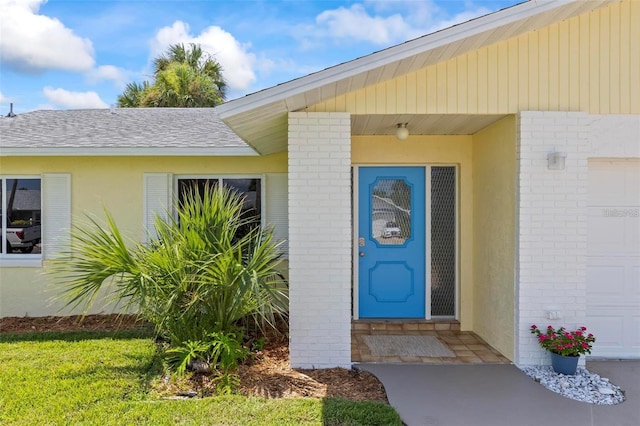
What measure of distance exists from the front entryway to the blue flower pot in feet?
6.27

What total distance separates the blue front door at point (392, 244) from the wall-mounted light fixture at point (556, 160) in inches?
78.0

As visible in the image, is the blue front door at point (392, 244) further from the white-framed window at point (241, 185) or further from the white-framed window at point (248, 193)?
the white-framed window at point (241, 185)

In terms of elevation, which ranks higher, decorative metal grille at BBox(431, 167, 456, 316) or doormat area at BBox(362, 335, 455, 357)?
decorative metal grille at BBox(431, 167, 456, 316)

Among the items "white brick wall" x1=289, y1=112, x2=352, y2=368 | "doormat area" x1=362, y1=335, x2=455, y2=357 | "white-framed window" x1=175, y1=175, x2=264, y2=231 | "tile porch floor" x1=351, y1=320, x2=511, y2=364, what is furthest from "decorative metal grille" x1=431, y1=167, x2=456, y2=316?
"white-framed window" x1=175, y1=175, x2=264, y2=231

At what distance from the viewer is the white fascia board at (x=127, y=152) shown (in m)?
6.61

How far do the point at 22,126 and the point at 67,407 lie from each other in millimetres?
6591

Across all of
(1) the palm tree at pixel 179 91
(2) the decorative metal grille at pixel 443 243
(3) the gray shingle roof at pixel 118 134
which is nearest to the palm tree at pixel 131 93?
(1) the palm tree at pixel 179 91

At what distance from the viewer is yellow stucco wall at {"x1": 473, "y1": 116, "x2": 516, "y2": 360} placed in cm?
487

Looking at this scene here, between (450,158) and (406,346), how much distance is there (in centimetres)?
277

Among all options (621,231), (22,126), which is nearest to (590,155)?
(621,231)

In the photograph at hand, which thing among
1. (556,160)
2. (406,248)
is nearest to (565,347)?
(556,160)

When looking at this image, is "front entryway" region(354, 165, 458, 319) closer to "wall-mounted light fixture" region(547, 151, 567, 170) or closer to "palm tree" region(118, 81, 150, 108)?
"wall-mounted light fixture" region(547, 151, 567, 170)

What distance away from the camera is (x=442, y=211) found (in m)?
6.39

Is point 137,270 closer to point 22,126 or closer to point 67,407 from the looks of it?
point 67,407
